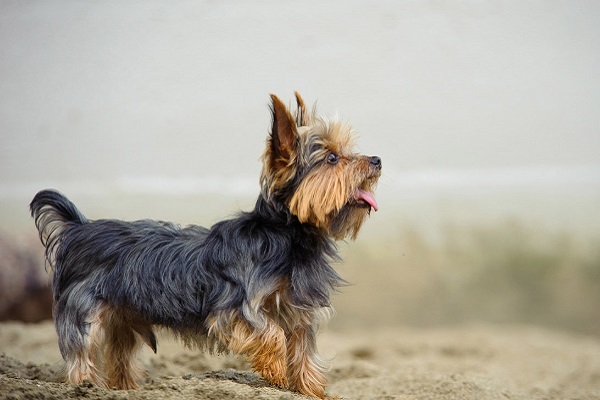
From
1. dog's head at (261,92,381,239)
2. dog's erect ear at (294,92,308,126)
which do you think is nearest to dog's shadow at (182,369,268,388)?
dog's head at (261,92,381,239)

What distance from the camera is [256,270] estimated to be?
484 cm

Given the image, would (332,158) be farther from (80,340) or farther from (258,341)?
(80,340)

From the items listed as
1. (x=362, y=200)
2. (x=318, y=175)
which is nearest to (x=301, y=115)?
(x=318, y=175)

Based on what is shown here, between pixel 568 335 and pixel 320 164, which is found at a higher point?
pixel 320 164

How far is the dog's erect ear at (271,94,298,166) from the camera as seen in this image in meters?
4.83

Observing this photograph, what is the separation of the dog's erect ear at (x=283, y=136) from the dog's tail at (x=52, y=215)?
1.45 metres

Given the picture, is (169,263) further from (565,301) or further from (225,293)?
(565,301)

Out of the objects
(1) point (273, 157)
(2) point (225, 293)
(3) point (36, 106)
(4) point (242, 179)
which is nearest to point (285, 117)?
(1) point (273, 157)

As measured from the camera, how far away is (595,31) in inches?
352

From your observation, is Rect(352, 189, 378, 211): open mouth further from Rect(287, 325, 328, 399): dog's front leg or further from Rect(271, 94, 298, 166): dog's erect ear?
Rect(287, 325, 328, 399): dog's front leg

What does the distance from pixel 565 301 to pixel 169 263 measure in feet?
18.2

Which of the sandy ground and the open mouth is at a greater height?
the open mouth

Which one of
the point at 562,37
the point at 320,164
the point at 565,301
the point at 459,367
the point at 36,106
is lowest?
the point at 459,367

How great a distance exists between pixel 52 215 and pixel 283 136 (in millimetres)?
1654
